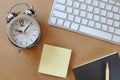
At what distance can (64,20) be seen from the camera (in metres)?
0.85

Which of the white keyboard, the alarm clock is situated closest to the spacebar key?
the white keyboard

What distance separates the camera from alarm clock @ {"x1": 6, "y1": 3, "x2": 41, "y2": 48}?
80 centimetres

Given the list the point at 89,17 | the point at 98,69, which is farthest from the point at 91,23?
the point at 98,69

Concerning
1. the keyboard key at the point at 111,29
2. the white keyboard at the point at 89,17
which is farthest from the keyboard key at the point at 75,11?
the keyboard key at the point at 111,29

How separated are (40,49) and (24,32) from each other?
8 cm

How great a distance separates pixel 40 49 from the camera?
0.85m

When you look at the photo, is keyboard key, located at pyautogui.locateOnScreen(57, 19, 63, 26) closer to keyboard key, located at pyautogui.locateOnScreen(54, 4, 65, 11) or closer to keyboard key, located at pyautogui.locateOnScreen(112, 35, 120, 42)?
keyboard key, located at pyautogui.locateOnScreen(54, 4, 65, 11)

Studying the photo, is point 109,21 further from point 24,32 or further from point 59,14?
point 24,32

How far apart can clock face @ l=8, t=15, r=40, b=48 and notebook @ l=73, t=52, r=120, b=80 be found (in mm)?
158

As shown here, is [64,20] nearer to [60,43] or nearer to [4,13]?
[60,43]

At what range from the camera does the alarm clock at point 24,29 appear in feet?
2.62

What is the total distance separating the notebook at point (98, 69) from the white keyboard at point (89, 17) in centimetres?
6

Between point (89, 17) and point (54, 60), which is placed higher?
point (89, 17)

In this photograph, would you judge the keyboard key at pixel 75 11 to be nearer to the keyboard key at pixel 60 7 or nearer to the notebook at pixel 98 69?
the keyboard key at pixel 60 7
